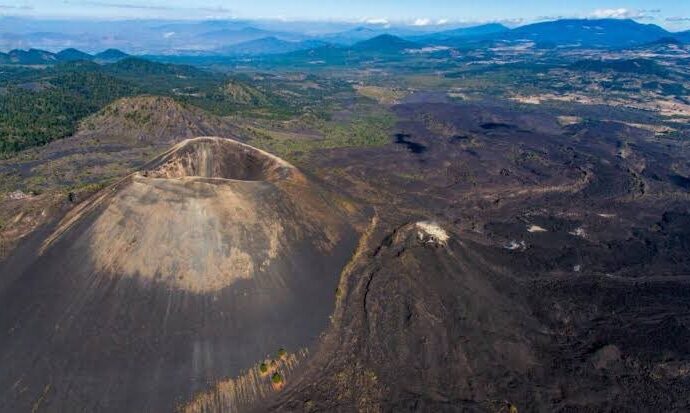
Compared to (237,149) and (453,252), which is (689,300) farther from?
(237,149)

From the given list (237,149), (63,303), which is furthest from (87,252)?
(237,149)

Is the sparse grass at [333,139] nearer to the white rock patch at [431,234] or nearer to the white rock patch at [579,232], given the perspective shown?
the white rock patch at [431,234]

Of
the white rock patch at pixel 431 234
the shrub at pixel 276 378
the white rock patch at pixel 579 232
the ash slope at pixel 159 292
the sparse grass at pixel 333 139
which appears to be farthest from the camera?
the sparse grass at pixel 333 139

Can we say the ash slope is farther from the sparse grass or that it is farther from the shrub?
the sparse grass

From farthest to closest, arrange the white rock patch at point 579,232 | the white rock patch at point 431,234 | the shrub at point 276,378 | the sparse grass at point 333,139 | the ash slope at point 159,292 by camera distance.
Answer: the sparse grass at point 333,139 → the white rock patch at point 579,232 → the white rock patch at point 431,234 → the shrub at point 276,378 → the ash slope at point 159,292

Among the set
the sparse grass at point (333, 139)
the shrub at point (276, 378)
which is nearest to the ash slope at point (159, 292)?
the shrub at point (276, 378)

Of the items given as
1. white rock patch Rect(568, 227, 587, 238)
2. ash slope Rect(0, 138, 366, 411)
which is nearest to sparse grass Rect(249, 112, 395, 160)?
white rock patch Rect(568, 227, 587, 238)

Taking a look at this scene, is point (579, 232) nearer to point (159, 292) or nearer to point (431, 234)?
point (431, 234)

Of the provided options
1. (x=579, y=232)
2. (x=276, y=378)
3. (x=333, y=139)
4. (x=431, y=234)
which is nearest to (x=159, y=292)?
(x=276, y=378)
